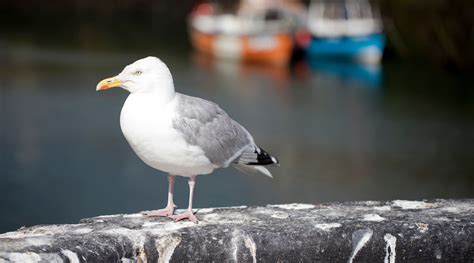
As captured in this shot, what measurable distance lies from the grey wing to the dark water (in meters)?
5.56

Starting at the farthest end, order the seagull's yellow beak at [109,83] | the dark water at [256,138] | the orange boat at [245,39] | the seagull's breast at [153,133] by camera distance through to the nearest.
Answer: the orange boat at [245,39]
the dark water at [256,138]
the seagull's yellow beak at [109,83]
the seagull's breast at [153,133]

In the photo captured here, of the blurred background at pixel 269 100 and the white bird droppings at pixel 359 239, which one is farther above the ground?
the white bird droppings at pixel 359 239

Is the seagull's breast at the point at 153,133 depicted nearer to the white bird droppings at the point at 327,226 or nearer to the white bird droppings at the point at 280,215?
the white bird droppings at the point at 280,215

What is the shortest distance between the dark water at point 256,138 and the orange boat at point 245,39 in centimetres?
285

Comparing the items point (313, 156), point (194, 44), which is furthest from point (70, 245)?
point (194, 44)

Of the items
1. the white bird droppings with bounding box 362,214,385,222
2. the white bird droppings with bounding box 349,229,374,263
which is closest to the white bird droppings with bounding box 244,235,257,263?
the white bird droppings with bounding box 349,229,374,263

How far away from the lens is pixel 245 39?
28.5 metres

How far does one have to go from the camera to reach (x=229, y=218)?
414 cm

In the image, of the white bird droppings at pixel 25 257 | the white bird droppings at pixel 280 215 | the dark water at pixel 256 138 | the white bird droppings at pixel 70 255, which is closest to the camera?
the white bird droppings at pixel 25 257

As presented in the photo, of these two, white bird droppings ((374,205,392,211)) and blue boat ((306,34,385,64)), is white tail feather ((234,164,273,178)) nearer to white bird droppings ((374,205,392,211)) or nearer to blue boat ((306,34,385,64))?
white bird droppings ((374,205,392,211))

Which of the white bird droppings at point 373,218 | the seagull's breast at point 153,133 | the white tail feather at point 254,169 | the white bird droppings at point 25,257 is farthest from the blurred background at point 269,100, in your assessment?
the white bird droppings at point 25,257

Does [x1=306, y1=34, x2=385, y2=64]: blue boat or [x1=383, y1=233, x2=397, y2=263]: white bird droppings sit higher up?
[x1=383, y1=233, x2=397, y2=263]: white bird droppings

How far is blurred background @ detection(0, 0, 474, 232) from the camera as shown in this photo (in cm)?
1170

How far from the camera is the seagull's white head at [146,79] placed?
417 cm
